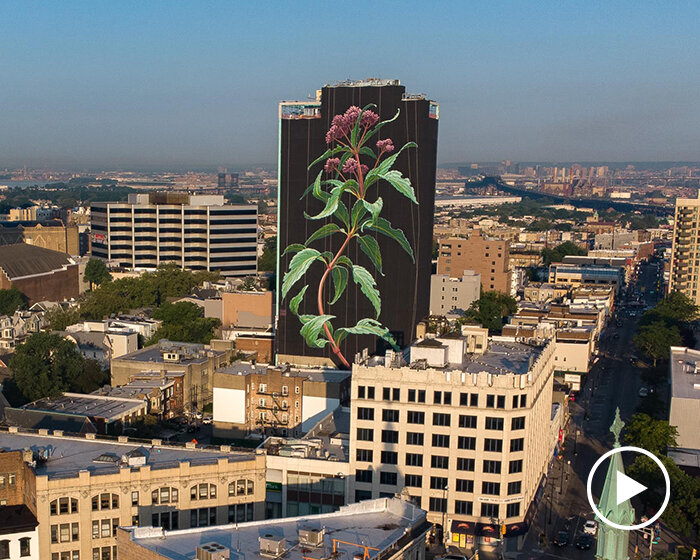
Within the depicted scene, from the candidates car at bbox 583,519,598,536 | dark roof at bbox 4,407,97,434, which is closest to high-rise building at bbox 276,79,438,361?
dark roof at bbox 4,407,97,434

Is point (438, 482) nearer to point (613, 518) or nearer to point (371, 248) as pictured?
point (613, 518)

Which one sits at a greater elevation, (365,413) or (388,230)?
(388,230)

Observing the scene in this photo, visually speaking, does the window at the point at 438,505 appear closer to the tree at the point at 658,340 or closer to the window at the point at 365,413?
the window at the point at 365,413

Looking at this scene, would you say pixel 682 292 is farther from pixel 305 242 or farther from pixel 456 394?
pixel 456 394

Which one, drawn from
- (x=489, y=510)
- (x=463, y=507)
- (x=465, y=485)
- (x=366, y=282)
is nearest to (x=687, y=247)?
(x=366, y=282)

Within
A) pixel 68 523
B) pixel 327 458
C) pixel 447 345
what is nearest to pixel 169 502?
pixel 68 523

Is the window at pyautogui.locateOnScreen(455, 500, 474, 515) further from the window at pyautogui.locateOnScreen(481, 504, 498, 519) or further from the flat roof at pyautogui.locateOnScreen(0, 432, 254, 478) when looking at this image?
the flat roof at pyautogui.locateOnScreen(0, 432, 254, 478)
